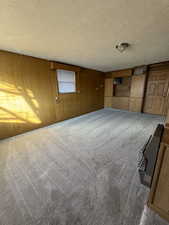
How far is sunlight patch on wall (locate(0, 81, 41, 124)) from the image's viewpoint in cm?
245

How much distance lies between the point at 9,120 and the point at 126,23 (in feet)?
11.3

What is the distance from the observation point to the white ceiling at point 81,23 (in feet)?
3.69

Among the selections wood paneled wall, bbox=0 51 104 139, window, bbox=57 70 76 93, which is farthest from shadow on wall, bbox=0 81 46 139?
window, bbox=57 70 76 93

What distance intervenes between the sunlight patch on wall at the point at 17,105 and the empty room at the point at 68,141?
0.07ft

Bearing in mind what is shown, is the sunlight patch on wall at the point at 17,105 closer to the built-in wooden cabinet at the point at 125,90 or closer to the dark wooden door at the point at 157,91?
the built-in wooden cabinet at the point at 125,90

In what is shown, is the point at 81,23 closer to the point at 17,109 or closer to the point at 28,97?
the point at 28,97

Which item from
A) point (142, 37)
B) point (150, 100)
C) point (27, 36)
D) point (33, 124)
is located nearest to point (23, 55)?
point (27, 36)

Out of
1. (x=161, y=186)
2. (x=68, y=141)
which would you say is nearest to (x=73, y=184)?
(x=161, y=186)

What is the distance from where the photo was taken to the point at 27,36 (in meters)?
1.74

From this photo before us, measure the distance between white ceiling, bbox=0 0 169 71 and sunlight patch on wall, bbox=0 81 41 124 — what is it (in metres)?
1.02

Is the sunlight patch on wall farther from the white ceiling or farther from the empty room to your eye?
the white ceiling

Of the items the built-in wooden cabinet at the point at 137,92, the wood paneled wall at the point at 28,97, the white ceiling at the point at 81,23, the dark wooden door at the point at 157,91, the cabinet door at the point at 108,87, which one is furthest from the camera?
the cabinet door at the point at 108,87

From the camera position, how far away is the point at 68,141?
2.41 m

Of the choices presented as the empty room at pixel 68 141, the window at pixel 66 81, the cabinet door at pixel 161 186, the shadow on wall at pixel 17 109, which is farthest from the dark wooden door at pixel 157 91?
the shadow on wall at pixel 17 109
